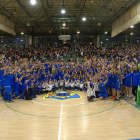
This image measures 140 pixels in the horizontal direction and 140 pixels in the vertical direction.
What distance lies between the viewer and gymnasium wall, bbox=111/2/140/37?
16766 mm

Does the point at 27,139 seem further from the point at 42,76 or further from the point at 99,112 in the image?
the point at 42,76

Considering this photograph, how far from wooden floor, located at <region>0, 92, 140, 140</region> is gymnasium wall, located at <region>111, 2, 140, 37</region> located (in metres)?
13.2

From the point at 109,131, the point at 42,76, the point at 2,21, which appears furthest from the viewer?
the point at 2,21

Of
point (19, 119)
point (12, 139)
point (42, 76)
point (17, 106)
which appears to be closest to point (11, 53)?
point (42, 76)

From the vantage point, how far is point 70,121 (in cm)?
604

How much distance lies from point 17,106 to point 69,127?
4157mm

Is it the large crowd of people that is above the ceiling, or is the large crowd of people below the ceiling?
below

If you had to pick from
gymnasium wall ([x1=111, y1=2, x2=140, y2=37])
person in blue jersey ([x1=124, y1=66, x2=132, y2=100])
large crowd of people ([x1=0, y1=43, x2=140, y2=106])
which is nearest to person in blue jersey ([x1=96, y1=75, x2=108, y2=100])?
large crowd of people ([x1=0, y1=43, x2=140, y2=106])

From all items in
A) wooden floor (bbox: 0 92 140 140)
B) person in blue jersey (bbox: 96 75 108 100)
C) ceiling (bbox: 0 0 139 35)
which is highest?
ceiling (bbox: 0 0 139 35)

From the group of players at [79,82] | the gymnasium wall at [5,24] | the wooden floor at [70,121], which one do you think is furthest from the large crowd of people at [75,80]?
the gymnasium wall at [5,24]

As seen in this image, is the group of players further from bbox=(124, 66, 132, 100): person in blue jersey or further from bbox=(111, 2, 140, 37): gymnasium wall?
bbox=(111, 2, 140, 37): gymnasium wall

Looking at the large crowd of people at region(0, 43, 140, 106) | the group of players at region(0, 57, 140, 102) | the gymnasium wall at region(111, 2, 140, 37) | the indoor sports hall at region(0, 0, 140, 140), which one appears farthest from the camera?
the gymnasium wall at region(111, 2, 140, 37)

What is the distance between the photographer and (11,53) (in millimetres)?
22953

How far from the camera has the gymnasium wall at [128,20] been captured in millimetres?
16766
